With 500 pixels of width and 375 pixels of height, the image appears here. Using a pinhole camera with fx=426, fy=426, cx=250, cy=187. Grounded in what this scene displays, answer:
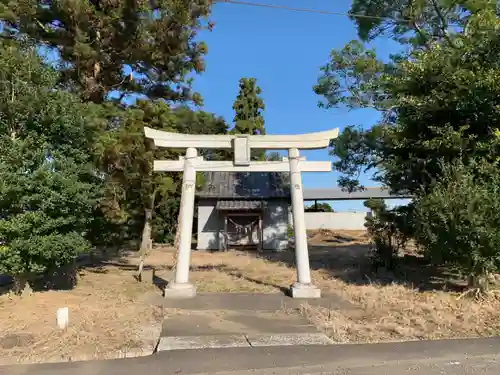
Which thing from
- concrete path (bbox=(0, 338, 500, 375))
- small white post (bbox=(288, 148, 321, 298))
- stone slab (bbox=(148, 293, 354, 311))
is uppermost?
small white post (bbox=(288, 148, 321, 298))

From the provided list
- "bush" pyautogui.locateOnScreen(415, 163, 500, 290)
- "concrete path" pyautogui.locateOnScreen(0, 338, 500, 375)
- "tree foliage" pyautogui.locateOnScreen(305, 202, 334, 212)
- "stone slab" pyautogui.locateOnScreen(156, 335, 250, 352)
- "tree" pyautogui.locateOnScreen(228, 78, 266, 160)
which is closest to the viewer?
"concrete path" pyautogui.locateOnScreen(0, 338, 500, 375)

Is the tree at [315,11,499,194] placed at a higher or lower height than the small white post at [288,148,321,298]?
higher

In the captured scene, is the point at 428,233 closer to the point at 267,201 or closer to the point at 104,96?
the point at 104,96

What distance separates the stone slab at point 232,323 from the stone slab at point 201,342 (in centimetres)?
30

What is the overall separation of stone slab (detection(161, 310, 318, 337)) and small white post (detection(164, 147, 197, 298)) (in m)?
1.76

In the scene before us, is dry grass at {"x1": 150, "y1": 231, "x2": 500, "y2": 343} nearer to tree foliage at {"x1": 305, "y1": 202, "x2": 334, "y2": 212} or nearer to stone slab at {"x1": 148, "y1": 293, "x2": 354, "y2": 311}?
stone slab at {"x1": 148, "y1": 293, "x2": 354, "y2": 311}

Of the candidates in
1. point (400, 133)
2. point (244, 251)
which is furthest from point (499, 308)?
point (244, 251)

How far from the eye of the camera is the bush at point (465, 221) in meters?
8.58

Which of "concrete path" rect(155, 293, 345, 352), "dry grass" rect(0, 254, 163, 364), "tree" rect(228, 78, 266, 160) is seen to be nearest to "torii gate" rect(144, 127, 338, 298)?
"concrete path" rect(155, 293, 345, 352)

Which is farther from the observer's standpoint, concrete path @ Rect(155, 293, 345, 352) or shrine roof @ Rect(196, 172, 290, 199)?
shrine roof @ Rect(196, 172, 290, 199)

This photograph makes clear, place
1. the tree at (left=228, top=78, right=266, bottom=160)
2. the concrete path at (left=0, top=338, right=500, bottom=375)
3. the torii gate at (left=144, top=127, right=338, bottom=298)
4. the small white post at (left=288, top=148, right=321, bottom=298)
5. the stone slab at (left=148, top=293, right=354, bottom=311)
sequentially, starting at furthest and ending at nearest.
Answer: the tree at (left=228, top=78, right=266, bottom=160) → the torii gate at (left=144, top=127, right=338, bottom=298) → the small white post at (left=288, top=148, right=321, bottom=298) → the stone slab at (left=148, top=293, right=354, bottom=311) → the concrete path at (left=0, top=338, right=500, bottom=375)

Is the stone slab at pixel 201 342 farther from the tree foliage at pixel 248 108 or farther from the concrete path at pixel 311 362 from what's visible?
the tree foliage at pixel 248 108

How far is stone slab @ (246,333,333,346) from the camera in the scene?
6191 mm

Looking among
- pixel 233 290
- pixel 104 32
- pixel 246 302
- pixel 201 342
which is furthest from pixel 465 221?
pixel 104 32
